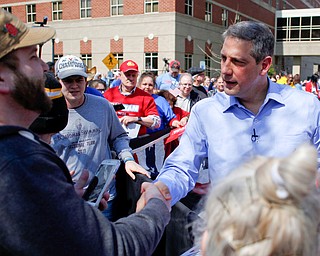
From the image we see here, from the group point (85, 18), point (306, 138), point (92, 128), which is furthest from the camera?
point (85, 18)

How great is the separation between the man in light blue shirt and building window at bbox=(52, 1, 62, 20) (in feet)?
109

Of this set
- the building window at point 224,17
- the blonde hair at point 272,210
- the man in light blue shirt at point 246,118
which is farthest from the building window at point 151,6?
the blonde hair at point 272,210

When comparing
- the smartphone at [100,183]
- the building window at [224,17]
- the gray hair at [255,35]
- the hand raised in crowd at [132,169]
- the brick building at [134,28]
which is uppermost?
the building window at [224,17]

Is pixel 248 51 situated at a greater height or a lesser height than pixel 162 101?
greater

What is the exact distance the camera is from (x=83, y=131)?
358 centimetres

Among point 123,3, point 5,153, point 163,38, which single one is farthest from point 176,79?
point 123,3

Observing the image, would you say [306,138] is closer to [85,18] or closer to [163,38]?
[163,38]

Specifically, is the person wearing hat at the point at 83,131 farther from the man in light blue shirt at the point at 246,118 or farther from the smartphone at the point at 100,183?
the man in light blue shirt at the point at 246,118

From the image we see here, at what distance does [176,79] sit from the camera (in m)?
11.2

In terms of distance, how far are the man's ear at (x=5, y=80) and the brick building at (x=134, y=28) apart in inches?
1056

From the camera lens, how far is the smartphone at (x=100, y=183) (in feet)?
7.71

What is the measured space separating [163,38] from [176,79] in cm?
1826

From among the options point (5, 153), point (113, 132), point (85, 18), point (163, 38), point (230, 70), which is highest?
point (85, 18)

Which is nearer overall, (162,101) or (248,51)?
(248,51)
